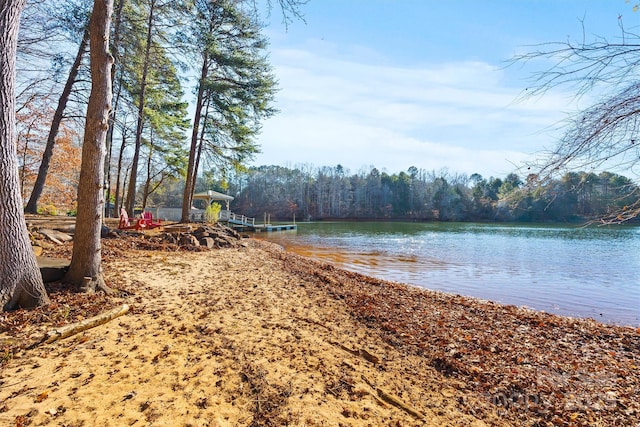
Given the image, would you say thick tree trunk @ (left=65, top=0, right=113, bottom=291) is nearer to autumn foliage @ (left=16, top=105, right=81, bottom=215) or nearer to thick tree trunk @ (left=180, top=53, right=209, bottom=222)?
autumn foliage @ (left=16, top=105, right=81, bottom=215)

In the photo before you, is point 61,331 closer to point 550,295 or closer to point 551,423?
point 551,423

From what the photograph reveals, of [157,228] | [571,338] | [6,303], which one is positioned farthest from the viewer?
[157,228]

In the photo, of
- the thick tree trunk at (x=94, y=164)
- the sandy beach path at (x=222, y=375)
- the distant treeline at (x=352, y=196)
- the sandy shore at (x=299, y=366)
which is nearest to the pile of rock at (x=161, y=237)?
the thick tree trunk at (x=94, y=164)

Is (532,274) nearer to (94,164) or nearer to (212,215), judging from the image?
(94,164)

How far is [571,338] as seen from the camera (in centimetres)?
424

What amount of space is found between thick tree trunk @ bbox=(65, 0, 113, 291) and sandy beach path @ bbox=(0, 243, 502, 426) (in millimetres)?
660

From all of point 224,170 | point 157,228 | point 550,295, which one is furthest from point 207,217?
point 550,295

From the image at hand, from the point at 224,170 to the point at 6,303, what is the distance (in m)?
12.2

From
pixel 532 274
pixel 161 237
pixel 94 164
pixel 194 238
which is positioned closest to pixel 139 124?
pixel 161 237

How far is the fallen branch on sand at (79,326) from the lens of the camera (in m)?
2.51

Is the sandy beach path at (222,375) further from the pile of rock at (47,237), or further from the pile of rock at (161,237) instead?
the pile of rock at (161,237)

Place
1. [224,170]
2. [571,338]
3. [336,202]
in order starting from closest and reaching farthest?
1. [571,338]
2. [224,170]
3. [336,202]

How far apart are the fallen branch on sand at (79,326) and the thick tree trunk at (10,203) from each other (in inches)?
22.3

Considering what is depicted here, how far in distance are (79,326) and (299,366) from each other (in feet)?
6.30
